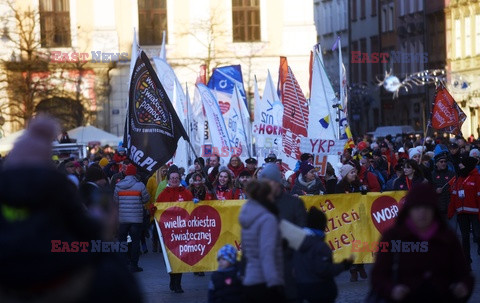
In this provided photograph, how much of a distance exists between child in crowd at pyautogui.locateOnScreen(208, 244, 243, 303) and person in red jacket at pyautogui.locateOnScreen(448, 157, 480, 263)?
7807mm

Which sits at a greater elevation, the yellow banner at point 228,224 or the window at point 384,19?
the window at point 384,19

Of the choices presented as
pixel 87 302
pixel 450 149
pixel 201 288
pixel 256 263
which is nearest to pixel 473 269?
pixel 201 288

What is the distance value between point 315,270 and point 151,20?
43010 mm

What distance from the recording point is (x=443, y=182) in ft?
64.1

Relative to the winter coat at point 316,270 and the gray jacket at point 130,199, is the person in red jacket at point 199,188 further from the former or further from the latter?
the winter coat at point 316,270

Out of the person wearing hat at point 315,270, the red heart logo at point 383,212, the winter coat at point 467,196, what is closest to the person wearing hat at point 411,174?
the winter coat at point 467,196

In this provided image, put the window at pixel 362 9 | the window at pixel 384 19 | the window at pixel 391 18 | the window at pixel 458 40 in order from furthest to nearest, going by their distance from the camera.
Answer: the window at pixel 362 9, the window at pixel 384 19, the window at pixel 391 18, the window at pixel 458 40

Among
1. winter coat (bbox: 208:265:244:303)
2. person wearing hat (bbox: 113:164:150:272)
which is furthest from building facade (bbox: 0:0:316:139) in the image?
winter coat (bbox: 208:265:244:303)

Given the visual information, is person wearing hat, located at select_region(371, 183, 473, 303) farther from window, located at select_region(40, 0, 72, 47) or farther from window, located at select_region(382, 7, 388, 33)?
window, located at select_region(382, 7, 388, 33)

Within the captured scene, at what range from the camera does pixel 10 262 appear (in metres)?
4.45

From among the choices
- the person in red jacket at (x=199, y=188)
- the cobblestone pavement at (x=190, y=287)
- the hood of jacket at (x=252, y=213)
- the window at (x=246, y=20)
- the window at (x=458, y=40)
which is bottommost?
the cobblestone pavement at (x=190, y=287)

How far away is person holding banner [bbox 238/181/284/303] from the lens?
28.2 feet

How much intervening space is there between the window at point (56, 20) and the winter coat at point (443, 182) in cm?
3256

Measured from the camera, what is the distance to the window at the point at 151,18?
170 feet
